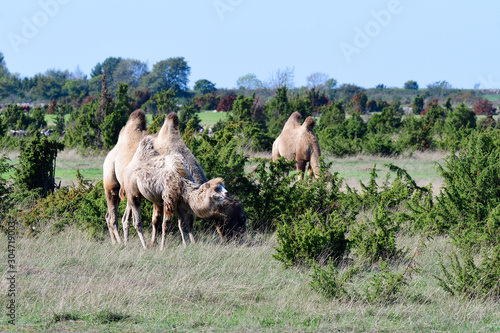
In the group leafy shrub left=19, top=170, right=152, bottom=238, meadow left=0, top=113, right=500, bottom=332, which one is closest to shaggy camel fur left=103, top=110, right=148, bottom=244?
leafy shrub left=19, top=170, right=152, bottom=238

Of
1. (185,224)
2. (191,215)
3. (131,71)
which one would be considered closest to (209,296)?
(185,224)

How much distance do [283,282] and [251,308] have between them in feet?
3.72

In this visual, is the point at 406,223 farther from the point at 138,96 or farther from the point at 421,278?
the point at 138,96

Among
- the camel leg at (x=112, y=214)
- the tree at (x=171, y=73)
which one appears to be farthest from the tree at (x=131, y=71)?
the camel leg at (x=112, y=214)

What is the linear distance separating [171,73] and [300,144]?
85.2 m

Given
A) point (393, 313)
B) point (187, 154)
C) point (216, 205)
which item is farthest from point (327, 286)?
point (187, 154)

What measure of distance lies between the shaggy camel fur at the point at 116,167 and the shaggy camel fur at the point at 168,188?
0.63 metres

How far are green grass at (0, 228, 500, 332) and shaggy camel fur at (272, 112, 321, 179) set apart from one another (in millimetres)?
7177

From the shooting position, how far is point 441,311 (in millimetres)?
6543

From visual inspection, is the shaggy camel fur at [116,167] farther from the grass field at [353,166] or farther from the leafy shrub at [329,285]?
the grass field at [353,166]

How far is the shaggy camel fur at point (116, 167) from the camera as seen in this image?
10.3 metres

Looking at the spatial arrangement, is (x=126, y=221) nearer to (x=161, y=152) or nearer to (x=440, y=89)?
(x=161, y=152)

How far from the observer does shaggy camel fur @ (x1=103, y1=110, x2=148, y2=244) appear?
10305mm

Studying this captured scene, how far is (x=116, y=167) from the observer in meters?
10.2
